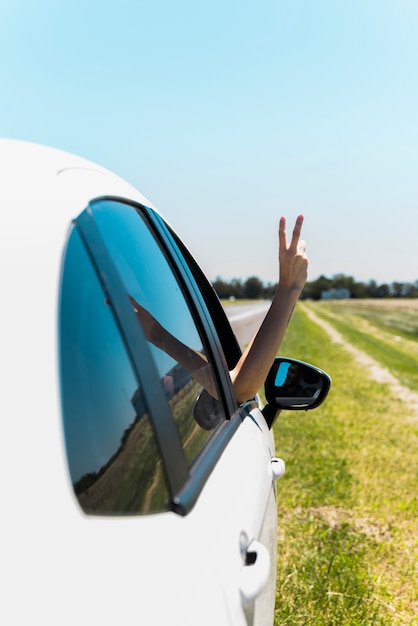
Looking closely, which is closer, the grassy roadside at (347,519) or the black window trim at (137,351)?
the black window trim at (137,351)

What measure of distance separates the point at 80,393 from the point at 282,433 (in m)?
7.84

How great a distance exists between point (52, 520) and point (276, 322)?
1.47 metres

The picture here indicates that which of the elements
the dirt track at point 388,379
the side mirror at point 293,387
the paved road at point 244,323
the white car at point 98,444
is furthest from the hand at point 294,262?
the paved road at point 244,323

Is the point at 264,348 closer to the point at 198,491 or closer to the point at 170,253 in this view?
the point at 170,253

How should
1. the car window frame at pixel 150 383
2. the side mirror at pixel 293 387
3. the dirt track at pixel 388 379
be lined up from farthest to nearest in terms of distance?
the dirt track at pixel 388 379, the side mirror at pixel 293 387, the car window frame at pixel 150 383

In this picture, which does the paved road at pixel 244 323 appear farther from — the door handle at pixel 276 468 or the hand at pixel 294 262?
the hand at pixel 294 262

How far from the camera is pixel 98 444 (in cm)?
115

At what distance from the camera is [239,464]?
5.74ft

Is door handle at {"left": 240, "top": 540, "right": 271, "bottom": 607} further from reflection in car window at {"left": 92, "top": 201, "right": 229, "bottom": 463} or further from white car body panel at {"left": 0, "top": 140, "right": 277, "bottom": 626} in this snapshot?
reflection in car window at {"left": 92, "top": 201, "right": 229, "bottom": 463}

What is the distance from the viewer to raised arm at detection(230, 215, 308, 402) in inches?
90.0

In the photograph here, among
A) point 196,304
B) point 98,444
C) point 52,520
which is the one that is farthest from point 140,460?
point 196,304

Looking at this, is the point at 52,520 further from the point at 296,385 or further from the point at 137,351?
the point at 296,385

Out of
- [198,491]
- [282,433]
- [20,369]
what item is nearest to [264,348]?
[198,491]

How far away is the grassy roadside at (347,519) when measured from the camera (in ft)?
13.1
